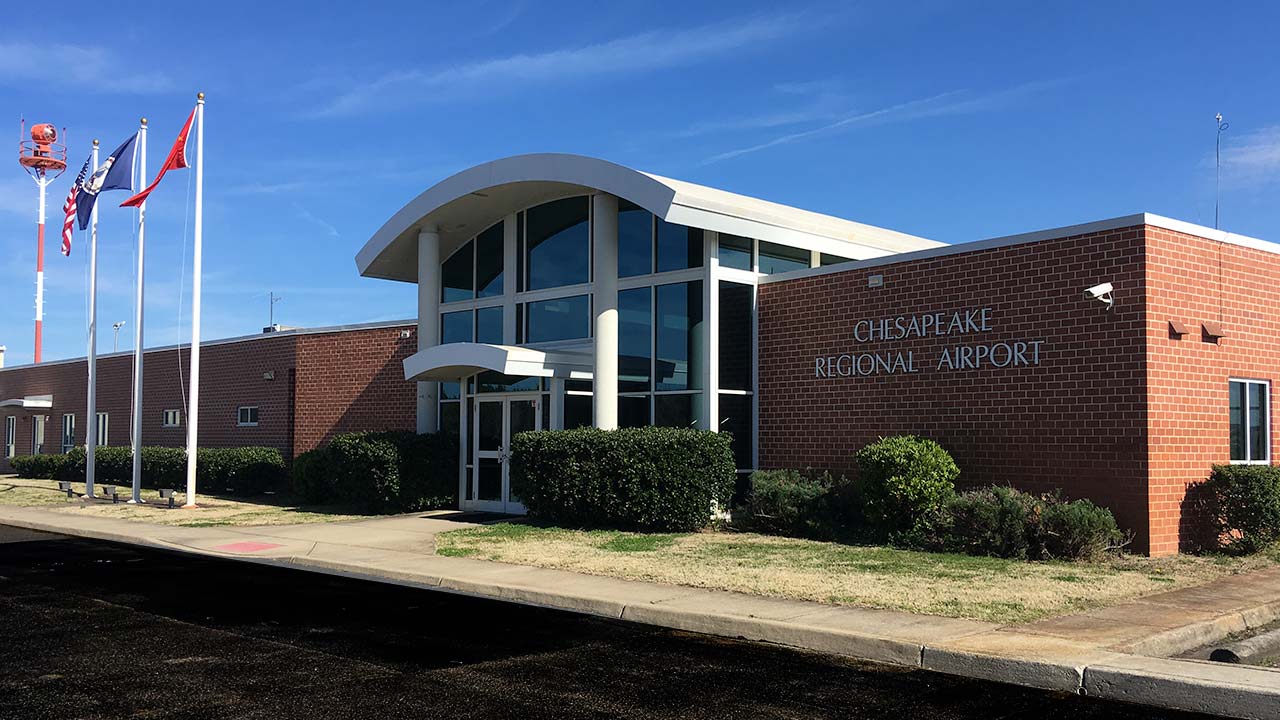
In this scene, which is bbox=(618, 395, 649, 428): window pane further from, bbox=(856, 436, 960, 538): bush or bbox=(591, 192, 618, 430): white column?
bbox=(856, 436, 960, 538): bush

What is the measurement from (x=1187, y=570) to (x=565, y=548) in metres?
7.54

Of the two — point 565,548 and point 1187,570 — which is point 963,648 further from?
point 565,548

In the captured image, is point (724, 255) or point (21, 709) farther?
point (724, 255)

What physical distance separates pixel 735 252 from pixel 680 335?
167cm

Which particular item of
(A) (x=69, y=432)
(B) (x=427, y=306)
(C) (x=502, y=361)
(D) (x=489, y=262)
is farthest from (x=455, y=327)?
(A) (x=69, y=432)

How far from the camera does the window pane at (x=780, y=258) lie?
1844 centimetres

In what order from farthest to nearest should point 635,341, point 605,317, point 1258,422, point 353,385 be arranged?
point 353,385 → point 635,341 → point 605,317 → point 1258,422

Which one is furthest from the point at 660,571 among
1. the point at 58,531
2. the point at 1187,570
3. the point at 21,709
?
the point at 58,531

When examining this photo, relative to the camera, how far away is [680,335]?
18.0m

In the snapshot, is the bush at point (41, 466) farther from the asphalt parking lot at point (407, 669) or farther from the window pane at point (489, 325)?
the asphalt parking lot at point (407, 669)

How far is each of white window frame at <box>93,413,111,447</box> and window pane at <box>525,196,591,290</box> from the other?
1903 centimetres

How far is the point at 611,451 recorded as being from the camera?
16516mm

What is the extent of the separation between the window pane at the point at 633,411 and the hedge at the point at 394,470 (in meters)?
4.12

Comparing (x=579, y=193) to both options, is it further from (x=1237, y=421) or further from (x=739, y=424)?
(x=1237, y=421)
